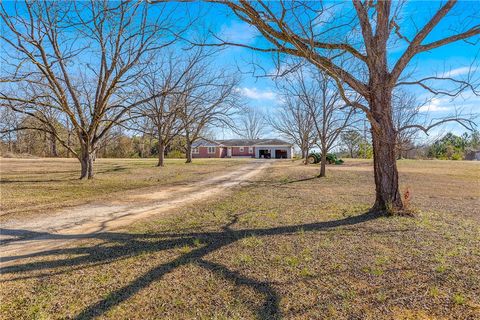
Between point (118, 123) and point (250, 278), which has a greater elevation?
point (118, 123)

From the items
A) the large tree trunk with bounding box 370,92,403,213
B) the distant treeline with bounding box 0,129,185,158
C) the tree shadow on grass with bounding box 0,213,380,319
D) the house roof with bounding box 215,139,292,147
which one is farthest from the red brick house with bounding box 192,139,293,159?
the tree shadow on grass with bounding box 0,213,380,319

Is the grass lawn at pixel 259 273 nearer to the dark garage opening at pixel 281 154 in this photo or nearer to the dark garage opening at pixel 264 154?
the dark garage opening at pixel 281 154

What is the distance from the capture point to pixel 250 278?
2928mm

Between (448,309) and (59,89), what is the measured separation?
12804 mm

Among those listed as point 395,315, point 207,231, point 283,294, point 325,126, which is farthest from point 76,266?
point 325,126

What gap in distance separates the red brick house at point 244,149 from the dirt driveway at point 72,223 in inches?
1696

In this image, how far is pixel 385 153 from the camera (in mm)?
5402

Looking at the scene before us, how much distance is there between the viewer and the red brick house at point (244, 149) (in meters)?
51.1

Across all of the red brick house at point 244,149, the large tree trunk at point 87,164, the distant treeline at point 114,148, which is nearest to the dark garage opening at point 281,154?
the red brick house at point 244,149

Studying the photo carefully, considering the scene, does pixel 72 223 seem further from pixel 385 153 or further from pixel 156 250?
pixel 385 153

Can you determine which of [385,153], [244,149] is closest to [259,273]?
[385,153]

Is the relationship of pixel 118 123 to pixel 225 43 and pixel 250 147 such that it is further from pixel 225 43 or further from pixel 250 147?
pixel 250 147

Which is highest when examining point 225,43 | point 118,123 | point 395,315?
point 225,43

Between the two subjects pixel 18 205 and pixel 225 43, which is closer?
pixel 225 43
